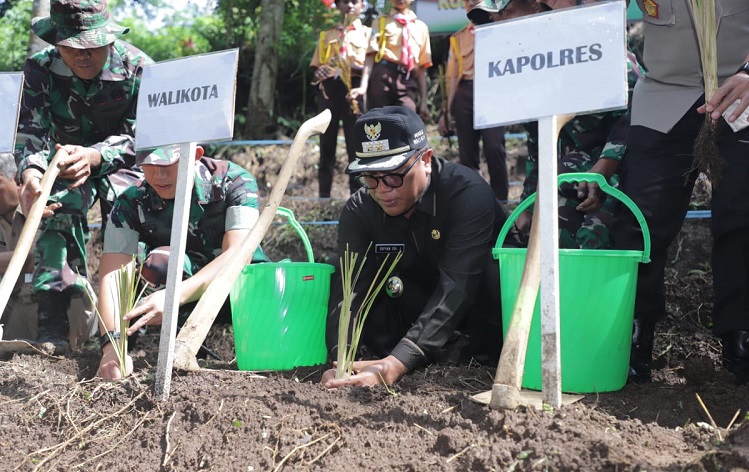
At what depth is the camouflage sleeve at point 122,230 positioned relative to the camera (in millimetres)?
3625

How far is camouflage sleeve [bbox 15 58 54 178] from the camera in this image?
12.8 feet

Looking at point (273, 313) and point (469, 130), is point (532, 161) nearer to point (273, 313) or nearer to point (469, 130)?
point (273, 313)

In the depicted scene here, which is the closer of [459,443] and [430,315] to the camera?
[459,443]

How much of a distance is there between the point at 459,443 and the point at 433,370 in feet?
2.85

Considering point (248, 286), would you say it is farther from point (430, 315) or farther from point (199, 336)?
point (430, 315)

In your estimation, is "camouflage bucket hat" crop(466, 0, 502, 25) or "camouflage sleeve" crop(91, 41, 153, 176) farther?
"camouflage sleeve" crop(91, 41, 153, 176)

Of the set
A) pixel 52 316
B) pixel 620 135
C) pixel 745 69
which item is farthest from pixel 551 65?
pixel 52 316

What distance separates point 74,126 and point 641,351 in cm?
Result: 280

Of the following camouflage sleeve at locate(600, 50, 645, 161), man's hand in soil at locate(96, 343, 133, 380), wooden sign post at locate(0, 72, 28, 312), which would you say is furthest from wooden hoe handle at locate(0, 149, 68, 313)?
Result: camouflage sleeve at locate(600, 50, 645, 161)

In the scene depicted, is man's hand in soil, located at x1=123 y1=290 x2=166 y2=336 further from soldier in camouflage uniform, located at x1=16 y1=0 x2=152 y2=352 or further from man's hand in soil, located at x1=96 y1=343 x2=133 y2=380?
soldier in camouflage uniform, located at x1=16 y1=0 x2=152 y2=352

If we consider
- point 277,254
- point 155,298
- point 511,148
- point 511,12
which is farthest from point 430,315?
point 511,148

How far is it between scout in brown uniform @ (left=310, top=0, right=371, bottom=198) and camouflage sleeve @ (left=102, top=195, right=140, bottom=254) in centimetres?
260

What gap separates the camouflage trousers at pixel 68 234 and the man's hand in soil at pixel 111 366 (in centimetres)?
89

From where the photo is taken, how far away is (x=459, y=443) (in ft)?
6.81
